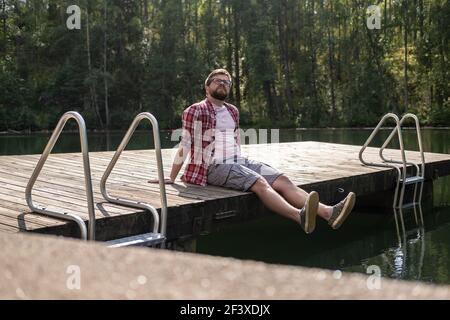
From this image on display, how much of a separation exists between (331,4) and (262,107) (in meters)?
6.22

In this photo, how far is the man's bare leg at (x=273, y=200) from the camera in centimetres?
426

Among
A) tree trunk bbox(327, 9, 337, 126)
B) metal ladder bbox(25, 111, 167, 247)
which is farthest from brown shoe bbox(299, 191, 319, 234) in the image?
tree trunk bbox(327, 9, 337, 126)

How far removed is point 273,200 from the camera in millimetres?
4473

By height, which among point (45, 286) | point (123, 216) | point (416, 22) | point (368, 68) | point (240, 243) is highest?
point (416, 22)

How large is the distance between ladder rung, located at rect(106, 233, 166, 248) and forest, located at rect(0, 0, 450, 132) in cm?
2571

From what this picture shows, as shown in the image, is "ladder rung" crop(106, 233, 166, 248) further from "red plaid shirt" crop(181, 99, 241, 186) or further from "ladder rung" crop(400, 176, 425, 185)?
"ladder rung" crop(400, 176, 425, 185)

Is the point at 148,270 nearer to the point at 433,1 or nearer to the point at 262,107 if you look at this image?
the point at 433,1

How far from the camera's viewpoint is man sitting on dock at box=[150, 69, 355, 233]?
4.64 metres

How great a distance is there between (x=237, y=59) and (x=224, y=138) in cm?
2918

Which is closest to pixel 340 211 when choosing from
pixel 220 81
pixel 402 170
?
pixel 220 81

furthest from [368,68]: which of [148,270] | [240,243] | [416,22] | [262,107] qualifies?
[148,270]

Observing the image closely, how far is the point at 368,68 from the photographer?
31.0 metres

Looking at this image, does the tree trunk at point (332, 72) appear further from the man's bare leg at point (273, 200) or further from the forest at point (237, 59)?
the man's bare leg at point (273, 200)
